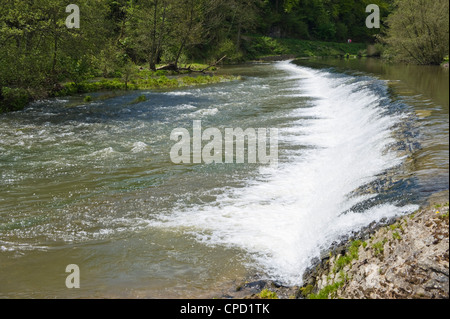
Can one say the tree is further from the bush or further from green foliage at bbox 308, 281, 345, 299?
the bush

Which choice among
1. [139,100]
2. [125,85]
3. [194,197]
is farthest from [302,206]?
[125,85]

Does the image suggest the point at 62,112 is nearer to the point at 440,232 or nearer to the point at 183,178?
the point at 183,178

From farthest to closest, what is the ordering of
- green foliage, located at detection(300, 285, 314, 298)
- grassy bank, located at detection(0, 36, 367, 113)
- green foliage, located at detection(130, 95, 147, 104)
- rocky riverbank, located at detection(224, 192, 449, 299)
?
green foliage, located at detection(130, 95, 147, 104) < grassy bank, located at detection(0, 36, 367, 113) < green foliage, located at detection(300, 285, 314, 298) < rocky riverbank, located at detection(224, 192, 449, 299)

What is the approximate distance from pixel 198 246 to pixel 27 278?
7.72ft

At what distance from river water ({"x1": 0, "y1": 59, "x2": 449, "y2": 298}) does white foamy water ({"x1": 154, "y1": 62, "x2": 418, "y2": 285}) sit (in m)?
0.03

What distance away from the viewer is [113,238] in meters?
6.06

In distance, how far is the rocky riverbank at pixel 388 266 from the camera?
3385 mm

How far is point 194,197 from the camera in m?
7.50

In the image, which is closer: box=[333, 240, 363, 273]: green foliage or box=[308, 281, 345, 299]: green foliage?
box=[308, 281, 345, 299]: green foliage

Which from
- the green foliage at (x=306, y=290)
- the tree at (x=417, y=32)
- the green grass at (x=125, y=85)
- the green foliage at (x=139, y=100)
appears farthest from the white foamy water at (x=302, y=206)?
the green grass at (x=125, y=85)

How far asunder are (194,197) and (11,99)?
Result: 1299 centimetres

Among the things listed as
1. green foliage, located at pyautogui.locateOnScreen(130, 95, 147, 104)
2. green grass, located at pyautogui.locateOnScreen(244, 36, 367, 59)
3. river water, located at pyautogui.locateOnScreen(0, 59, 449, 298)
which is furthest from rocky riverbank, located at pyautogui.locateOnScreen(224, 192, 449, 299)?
green grass, located at pyautogui.locateOnScreen(244, 36, 367, 59)

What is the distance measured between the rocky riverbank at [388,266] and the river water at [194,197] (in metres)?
0.31

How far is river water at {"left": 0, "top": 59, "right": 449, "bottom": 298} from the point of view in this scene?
5117mm
